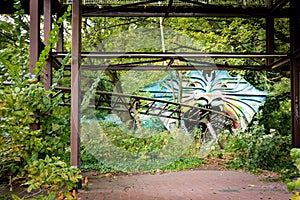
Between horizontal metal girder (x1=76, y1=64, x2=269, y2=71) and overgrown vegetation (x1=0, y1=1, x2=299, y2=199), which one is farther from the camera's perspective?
horizontal metal girder (x1=76, y1=64, x2=269, y2=71)

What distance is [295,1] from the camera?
7.27m

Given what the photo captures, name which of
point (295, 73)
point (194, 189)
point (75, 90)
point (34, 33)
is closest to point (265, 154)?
point (295, 73)

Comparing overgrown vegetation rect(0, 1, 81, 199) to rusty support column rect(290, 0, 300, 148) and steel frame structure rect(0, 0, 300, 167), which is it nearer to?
steel frame structure rect(0, 0, 300, 167)

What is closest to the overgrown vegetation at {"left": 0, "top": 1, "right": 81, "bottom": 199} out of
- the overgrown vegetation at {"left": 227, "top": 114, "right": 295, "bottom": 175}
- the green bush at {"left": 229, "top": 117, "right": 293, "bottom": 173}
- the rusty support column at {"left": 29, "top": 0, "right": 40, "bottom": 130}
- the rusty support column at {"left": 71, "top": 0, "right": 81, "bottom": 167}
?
the rusty support column at {"left": 71, "top": 0, "right": 81, "bottom": 167}

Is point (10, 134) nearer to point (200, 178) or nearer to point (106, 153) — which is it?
point (200, 178)

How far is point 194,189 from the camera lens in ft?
19.7

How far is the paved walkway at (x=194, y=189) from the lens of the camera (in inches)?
203

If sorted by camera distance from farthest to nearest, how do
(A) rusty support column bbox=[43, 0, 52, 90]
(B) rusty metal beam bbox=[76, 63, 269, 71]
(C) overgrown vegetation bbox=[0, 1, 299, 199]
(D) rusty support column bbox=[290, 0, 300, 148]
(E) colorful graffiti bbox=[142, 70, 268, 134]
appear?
(E) colorful graffiti bbox=[142, 70, 268, 134], (B) rusty metal beam bbox=[76, 63, 269, 71], (C) overgrown vegetation bbox=[0, 1, 299, 199], (D) rusty support column bbox=[290, 0, 300, 148], (A) rusty support column bbox=[43, 0, 52, 90]

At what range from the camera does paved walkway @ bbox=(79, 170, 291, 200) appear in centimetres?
517

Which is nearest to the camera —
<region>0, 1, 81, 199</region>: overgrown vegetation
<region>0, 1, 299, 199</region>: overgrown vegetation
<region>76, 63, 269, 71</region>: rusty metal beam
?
<region>0, 1, 81, 199</region>: overgrown vegetation

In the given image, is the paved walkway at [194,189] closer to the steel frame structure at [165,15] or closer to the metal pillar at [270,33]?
the steel frame structure at [165,15]

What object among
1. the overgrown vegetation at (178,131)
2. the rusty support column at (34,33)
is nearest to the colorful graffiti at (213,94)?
the overgrown vegetation at (178,131)

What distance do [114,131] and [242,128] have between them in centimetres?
409

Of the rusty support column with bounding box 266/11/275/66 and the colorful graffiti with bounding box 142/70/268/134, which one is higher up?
the rusty support column with bounding box 266/11/275/66
